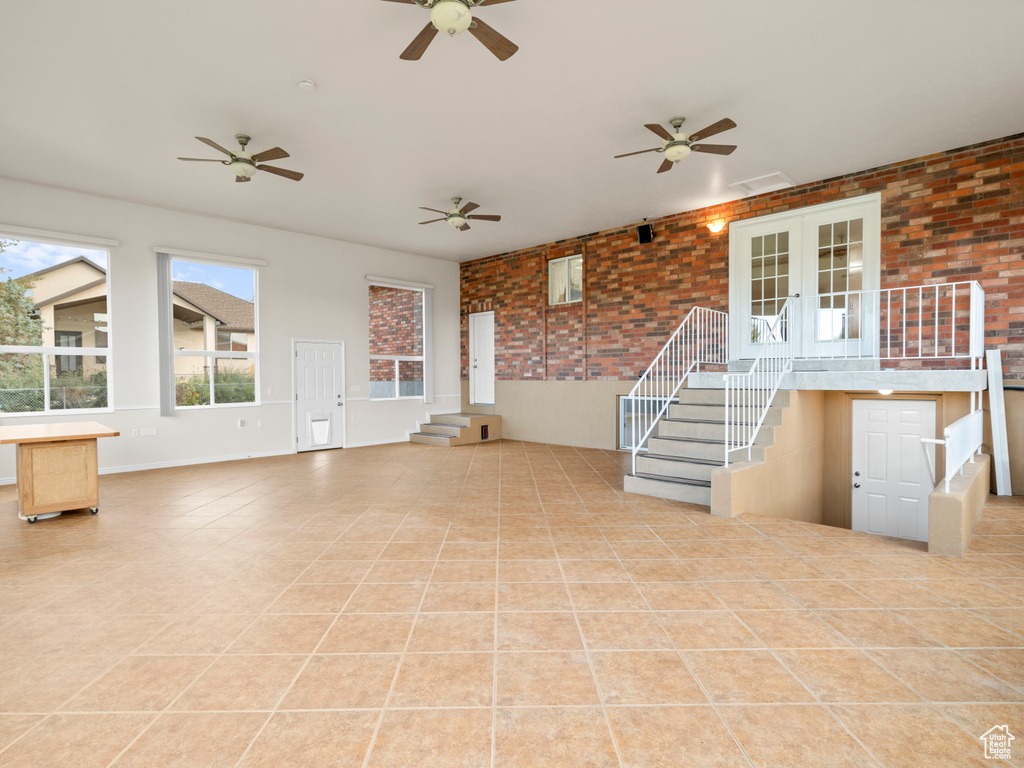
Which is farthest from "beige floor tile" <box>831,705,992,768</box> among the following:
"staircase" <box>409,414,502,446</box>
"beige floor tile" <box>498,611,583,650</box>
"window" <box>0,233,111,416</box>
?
"window" <box>0,233,111,416</box>

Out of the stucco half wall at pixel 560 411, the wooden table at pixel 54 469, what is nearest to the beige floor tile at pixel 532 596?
the wooden table at pixel 54 469

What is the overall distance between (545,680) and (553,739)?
0.33 m

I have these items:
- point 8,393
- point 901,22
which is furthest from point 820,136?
point 8,393

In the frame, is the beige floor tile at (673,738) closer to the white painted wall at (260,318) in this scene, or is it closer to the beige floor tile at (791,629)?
the beige floor tile at (791,629)

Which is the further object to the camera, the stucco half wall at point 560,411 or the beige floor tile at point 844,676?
the stucco half wall at point 560,411

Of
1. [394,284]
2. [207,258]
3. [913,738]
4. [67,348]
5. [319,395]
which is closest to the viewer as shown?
[913,738]

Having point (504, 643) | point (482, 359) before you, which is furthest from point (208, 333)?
point (504, 643)

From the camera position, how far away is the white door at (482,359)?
33.3 feet

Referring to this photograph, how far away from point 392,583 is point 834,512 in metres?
5.40

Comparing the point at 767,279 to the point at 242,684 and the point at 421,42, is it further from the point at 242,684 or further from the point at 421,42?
the point at 242,684

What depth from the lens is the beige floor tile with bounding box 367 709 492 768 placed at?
5.38 feet

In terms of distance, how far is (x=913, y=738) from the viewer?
1.71 meters

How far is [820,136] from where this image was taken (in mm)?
5031

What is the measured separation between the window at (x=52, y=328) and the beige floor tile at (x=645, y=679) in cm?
712
